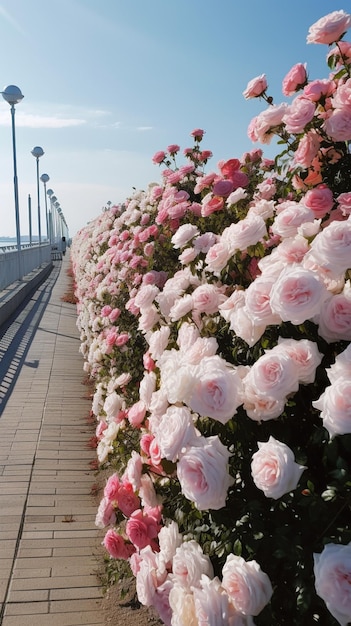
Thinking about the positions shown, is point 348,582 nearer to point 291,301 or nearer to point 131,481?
point 291,301

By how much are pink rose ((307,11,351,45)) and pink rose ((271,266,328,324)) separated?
1.41m

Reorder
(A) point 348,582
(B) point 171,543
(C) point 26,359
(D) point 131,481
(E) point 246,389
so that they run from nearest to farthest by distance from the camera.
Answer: (A) point 348,582 → (E) point 246,389 → (B) point 171,543 → (D) point 131,481 → (C) point 26,359

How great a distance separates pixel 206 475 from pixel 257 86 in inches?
82.7

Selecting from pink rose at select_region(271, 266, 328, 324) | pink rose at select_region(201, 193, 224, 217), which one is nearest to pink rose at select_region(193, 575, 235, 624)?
pink rose at select_region(271, 266, 328, 324)

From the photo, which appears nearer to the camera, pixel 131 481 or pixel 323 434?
pixel 323 434

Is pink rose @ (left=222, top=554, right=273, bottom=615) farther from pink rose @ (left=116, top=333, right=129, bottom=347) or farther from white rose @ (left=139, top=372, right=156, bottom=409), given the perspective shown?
pink rose @ (left=116, top=333, right=129, bottom=347)

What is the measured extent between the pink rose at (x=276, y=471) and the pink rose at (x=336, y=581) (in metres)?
0.19

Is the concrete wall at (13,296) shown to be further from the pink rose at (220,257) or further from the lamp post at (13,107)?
the pink rose at (220,257)

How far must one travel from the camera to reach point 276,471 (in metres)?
1.61

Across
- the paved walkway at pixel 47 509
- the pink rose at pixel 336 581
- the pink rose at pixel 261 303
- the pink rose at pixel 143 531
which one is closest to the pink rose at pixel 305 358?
the pink rose at pixel 261 303

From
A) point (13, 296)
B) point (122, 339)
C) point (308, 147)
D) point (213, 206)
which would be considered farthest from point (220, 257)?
point (13, 296)

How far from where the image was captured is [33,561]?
3533 mm

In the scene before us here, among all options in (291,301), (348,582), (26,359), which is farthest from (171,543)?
(26,359)

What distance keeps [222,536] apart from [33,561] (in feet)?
6.86
